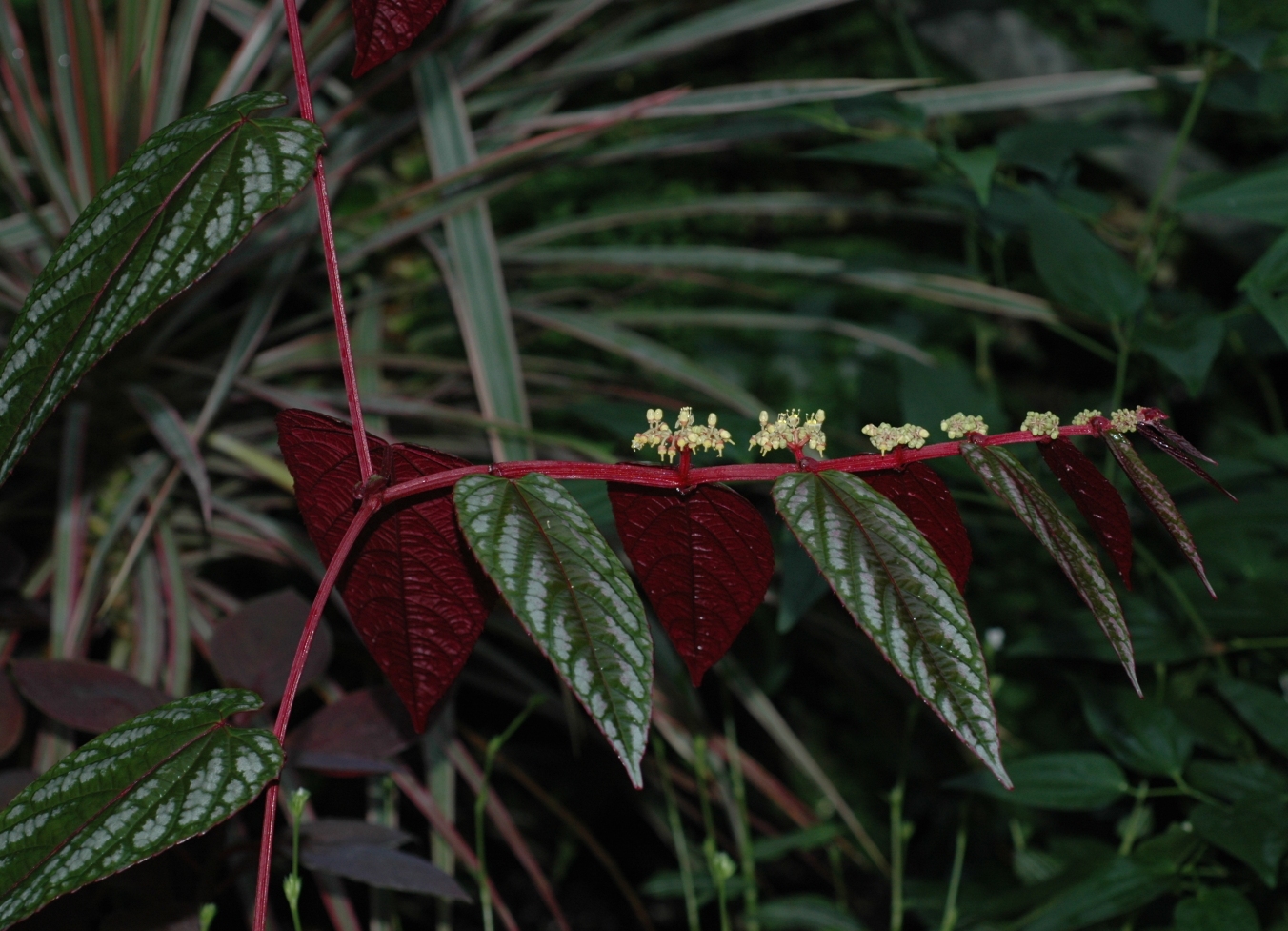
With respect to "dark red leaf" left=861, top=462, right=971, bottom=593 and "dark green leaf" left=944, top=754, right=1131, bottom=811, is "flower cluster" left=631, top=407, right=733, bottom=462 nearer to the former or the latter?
"dark red leaf" left=861, top=462, right=971, bottom=593

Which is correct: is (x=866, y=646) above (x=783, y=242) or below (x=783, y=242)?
below

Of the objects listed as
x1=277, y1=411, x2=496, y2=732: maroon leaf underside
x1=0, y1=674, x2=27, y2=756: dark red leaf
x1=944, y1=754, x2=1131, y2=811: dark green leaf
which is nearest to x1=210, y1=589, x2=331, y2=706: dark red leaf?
x1=0, y1=674, x2=27, y2=756: dark red leaf

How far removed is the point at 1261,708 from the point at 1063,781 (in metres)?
0.16

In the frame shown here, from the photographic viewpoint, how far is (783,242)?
5.32 ft

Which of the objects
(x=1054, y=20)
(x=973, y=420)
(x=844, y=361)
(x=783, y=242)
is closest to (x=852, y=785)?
(x=844, y=361)

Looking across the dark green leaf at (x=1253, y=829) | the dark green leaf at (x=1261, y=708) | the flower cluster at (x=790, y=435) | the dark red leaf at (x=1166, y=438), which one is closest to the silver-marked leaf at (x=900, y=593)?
the flower cluster at (x=790, y=435)

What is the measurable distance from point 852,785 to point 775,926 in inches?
17.6

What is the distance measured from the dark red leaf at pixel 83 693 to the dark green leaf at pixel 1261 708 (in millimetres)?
797

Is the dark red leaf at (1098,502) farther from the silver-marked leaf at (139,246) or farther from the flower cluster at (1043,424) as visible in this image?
the silver-marked leaf at (139,246)

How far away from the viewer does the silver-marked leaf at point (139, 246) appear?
14.7 inches

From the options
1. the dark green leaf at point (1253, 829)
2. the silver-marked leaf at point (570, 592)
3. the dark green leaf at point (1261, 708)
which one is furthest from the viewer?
the dark green leaf at point (1261, 708)

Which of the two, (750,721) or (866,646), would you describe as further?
(750,721)

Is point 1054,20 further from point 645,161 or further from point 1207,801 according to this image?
point 1207,801

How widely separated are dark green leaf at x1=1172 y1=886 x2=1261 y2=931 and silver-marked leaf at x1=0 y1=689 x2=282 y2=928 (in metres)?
0.62
